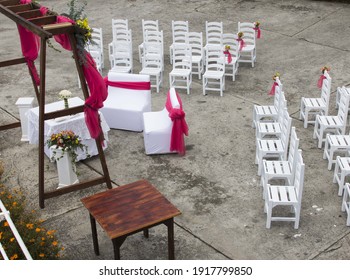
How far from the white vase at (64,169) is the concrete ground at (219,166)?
0.25 m

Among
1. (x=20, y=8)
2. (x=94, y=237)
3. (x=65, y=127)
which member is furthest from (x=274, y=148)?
(x=20, y=8)

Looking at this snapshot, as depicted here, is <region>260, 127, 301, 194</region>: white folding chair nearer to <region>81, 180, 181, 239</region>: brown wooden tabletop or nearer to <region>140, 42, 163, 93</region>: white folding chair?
<region>81, 180, 181, 239</region>: brown wooden tabletop

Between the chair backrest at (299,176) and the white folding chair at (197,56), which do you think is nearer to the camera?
the chair backrest at (299,176)

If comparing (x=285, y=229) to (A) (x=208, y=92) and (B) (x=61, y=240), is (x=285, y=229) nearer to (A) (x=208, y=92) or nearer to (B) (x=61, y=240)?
(B) (x=61, y=240)

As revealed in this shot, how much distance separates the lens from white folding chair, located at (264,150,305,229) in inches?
316

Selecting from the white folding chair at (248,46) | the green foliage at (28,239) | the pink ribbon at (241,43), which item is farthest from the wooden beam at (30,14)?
the white folding chair at (248,46)

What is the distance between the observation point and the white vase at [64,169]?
912cm

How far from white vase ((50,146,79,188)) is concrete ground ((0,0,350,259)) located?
0.25m

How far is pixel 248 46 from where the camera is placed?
13.8 meters

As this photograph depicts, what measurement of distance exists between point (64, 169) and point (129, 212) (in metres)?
2.46

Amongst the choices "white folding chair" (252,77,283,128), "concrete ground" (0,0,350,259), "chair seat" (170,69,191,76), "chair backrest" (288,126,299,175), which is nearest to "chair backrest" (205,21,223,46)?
"concrete ground" (0,0,350,259)

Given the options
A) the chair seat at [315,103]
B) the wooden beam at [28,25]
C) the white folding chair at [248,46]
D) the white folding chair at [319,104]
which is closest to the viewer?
the wooden beam at [28,25]

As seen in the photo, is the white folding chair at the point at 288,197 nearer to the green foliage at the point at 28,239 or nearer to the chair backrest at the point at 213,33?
the green foliage at the point at 28,239

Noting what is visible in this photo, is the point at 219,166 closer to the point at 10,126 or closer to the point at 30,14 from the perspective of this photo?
the point at 30,14
